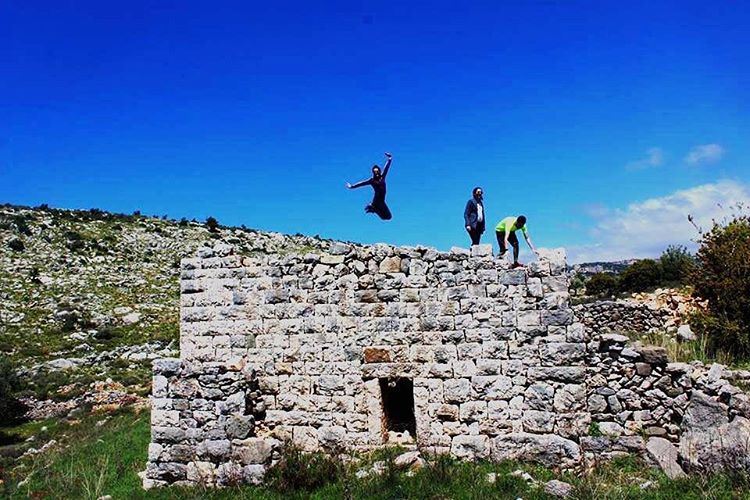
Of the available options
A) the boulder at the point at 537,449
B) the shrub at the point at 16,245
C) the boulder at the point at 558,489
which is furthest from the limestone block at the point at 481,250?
the shrub at the point at 16,245

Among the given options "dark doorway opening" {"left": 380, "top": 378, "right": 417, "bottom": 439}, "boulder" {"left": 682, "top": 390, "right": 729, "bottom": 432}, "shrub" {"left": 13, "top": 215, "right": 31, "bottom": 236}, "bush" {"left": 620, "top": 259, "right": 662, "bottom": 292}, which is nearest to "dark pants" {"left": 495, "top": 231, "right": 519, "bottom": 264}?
"dark doorway opening" {"left": 380, "top": 378, "right": 417, "bottom": 439}

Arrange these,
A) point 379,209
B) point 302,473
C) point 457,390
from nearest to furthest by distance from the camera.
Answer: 1. point 302,473
2. point 457,390
3. point 379,209

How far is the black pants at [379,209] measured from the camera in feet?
37.2

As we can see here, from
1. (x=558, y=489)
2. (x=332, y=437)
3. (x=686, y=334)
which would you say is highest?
(x=686, y=334)

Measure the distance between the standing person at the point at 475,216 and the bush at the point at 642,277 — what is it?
66.0 ft

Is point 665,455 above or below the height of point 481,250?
below

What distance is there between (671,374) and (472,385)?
3.10 meters

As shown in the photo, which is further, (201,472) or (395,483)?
(201,472)

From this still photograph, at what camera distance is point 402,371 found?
30.9ft

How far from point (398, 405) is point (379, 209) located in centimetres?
392

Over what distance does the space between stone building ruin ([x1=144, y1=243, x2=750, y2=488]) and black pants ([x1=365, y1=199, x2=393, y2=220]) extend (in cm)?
171

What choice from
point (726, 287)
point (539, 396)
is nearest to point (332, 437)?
point (539, 396)

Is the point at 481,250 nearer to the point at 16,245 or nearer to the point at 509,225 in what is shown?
the point at 509,225

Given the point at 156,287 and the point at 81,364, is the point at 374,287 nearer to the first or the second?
the point at 81,364
